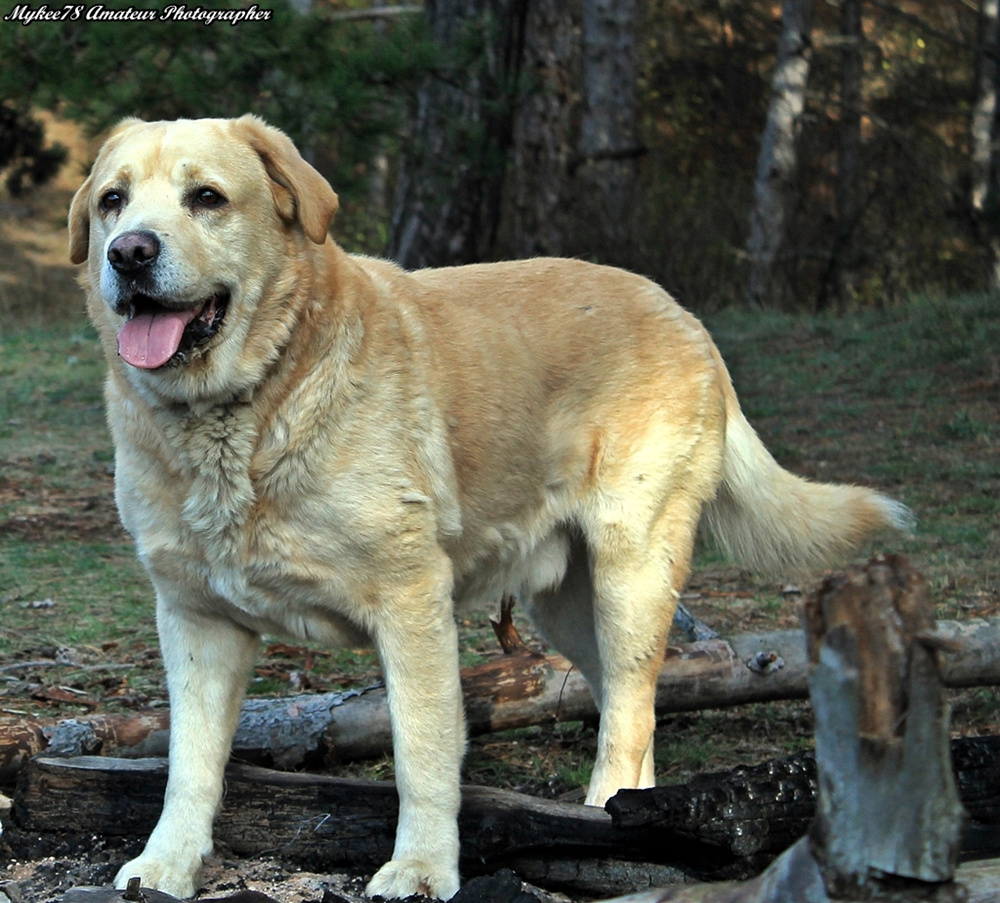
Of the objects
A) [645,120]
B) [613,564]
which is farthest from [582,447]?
[645,120]

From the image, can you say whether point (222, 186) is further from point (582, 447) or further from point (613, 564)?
point (613, 564)

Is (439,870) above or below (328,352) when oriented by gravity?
below

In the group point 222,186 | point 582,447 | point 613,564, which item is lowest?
point 613,564

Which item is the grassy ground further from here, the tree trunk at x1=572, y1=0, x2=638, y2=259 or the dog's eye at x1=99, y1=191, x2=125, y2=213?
the tree trunk at x1=572, y1=0, x2=638, y2=259

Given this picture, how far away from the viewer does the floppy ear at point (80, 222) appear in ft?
11.1

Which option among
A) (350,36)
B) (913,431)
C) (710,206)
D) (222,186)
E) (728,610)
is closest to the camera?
(222,186)

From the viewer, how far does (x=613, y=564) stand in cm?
374

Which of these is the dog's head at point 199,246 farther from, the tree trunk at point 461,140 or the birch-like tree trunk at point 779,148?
the birch-like tree trunk at point 779,148

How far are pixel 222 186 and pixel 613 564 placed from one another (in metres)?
1.57

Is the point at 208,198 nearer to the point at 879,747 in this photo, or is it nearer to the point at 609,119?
the point at 879,747

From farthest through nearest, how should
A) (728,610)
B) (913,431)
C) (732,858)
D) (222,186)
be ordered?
1. (913,431)
2. (728,610)
3. (222,186)
4. (732,858)

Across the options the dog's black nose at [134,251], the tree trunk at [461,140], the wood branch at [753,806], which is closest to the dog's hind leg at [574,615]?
the wood branch at [753,806]

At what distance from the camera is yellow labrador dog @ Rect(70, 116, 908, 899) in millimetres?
3012

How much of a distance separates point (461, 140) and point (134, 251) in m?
5.79
